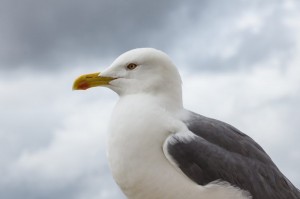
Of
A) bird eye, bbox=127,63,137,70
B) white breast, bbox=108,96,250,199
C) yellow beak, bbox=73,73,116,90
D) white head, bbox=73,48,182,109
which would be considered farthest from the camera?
yellow beak, bbox=73,73,116,90

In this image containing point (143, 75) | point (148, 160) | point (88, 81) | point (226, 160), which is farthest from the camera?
point (88, 81)

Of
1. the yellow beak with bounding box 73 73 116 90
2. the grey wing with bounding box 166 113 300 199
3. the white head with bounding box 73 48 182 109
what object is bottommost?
the grey wing with bounding box 166 113 300 199

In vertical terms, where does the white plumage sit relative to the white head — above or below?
below

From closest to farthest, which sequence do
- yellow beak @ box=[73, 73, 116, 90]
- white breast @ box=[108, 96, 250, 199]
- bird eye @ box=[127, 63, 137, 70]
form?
white breast @ box=[108, 96, 250, 199] < bird eye @ box=[127, 63, 137, 70] < yellow beak @ box=[73, 73, 116, 90]

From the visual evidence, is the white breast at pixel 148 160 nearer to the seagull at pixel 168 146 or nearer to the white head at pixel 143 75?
the seagull at pixel 168 146

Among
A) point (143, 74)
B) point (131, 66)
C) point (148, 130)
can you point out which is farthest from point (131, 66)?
point (148, 130)

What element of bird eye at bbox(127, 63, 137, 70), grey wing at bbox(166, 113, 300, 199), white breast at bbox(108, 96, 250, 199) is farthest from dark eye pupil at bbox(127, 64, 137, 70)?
grey wing at bbox(166, 113, 300, 199)

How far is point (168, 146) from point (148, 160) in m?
0.24

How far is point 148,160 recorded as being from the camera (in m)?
5.11

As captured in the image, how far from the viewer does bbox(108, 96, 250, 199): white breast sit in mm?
5109

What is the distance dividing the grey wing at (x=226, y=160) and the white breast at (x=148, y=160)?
10cm

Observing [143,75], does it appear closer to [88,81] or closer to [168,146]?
[88,81]

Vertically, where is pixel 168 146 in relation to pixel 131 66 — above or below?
below

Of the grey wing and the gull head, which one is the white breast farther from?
the gull head
